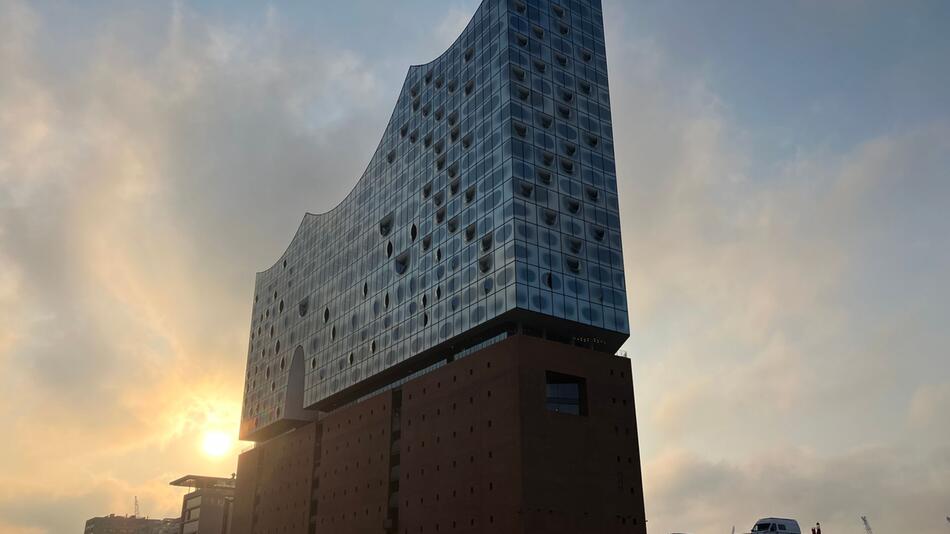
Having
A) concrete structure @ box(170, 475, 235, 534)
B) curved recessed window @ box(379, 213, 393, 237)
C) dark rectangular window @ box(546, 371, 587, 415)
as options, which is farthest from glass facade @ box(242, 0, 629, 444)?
concrete structure @ box(170, 475, 235, 534)

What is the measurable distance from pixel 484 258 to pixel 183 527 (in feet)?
372

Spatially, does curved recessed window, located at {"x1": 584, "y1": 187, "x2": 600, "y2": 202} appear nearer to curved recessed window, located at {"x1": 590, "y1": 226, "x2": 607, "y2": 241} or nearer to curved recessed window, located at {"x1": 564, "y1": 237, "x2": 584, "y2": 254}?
curved recessed window, located at {"x1": 590, "y1": 226, "x2": 607, "y2": 241}

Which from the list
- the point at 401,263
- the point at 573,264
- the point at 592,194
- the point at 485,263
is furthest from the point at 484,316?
the point at 401,263

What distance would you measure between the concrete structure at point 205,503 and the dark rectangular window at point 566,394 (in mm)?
99690

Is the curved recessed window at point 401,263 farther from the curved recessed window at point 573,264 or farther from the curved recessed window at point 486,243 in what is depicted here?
the curved recessed window at point 573,264

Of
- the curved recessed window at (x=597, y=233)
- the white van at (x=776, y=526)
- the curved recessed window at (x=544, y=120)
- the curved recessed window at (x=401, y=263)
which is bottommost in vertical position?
the white van at (x=776, y=526)

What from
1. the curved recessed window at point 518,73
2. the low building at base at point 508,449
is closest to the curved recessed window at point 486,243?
the low building at base at point 508,449

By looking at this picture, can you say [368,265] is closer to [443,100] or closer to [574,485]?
[443,100]

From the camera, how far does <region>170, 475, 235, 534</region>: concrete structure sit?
14588cm

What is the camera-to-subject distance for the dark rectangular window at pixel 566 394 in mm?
60219

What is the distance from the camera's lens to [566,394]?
200ft

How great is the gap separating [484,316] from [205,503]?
106m

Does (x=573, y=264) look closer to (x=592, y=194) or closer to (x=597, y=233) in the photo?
(x=597, y=233)

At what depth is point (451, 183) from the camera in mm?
71750
